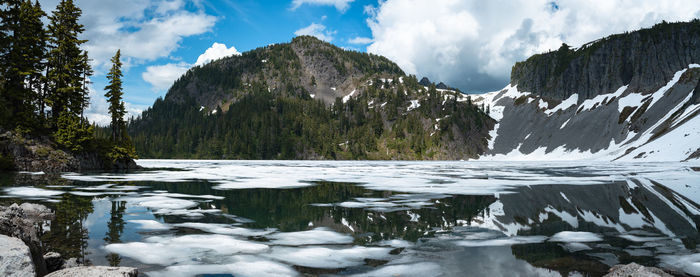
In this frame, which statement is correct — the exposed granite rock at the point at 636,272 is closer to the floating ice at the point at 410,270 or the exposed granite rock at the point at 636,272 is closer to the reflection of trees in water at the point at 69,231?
the floating ice at the point at 410,270

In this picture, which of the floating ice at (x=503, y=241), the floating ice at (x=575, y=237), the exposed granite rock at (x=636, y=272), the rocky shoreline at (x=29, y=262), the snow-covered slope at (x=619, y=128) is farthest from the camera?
the snow-covered slope at (x=619, y=128)

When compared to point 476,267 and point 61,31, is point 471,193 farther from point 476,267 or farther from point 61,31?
point 61,31

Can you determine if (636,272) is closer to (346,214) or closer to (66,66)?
(346,214)

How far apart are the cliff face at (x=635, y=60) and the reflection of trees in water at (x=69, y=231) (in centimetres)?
19485

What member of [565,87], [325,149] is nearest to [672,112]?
[565,87]

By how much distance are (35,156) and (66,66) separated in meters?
15.0

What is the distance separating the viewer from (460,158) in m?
189

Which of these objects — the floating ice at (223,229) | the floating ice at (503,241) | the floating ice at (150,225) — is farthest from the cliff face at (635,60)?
the floating ice at (150,225)

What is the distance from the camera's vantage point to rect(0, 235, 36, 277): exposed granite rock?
22.7ft

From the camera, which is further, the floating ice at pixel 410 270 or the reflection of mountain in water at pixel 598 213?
the reflection of mountain in water at pixel 598 213

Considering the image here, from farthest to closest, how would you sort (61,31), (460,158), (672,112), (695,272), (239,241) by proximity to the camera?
1. (460,158)
2. (672,112)
3. (61,31)
4. (239,241)
5. (695,272)

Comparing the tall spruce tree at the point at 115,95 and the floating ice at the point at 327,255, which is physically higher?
the tall spruce tree at the point at 115,95

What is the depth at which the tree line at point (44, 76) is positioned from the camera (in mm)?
50688

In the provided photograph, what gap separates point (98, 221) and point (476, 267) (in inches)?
612
